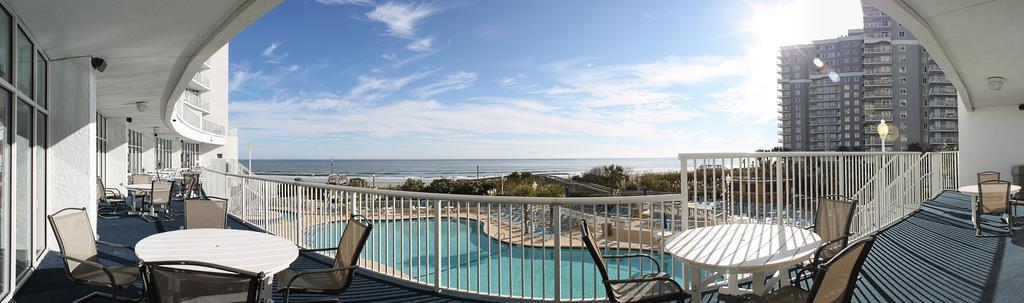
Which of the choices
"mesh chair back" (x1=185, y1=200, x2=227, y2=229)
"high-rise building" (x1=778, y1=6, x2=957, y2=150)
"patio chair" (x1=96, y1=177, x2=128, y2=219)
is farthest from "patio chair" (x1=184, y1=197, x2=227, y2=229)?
"high-rise building" (x1=778, y1=6, x2=957, y2=150)

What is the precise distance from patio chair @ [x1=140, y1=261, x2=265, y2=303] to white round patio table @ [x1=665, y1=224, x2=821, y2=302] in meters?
2.16

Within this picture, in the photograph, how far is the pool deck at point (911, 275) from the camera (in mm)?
3396

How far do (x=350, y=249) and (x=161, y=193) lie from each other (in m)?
7.07

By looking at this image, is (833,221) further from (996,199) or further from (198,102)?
(198,102)

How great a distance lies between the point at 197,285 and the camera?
1967 millimetres

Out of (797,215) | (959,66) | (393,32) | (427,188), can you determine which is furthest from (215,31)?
(393,32)

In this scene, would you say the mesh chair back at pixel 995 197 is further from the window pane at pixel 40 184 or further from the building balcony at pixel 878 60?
the building balcony at pixel 878 60

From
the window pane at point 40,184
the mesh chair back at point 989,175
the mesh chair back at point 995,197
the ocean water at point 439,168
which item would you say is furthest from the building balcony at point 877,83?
the window pane at point 40,184

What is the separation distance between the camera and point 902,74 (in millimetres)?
58781

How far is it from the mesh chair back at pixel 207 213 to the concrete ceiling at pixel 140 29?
162cm

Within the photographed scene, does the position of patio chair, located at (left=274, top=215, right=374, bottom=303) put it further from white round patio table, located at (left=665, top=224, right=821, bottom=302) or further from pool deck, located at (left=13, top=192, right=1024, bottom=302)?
white round patio table, located at (left=665, top=224, right=821, bottom=302)

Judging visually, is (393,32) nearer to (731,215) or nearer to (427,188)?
(427,188)

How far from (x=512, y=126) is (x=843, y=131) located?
49718mm

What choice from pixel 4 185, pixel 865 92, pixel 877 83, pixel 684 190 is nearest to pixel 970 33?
pixel 684 190
